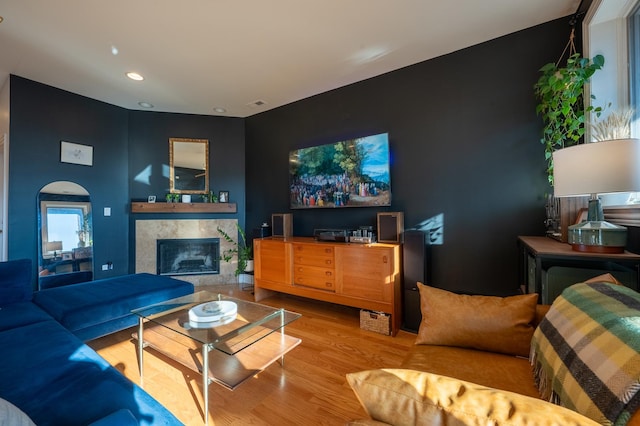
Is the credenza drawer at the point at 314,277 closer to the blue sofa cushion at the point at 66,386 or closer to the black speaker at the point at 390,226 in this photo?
the black speaker at the point at 390,226

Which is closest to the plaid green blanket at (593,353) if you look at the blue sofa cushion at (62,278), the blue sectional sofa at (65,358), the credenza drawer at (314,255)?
the blue sectional sofa at (65,358)

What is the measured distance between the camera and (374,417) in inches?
22.1

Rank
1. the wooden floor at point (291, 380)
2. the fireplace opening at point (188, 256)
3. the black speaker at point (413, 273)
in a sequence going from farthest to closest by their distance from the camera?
1. the fireplace opening at point (188, 256)
2. the black speaker at point (413, 273)
3. the wooden floor at point (291, 380)

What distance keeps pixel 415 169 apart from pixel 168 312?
2615 mm

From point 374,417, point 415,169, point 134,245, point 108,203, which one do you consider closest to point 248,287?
point 134,245

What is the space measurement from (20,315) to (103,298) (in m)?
0.44

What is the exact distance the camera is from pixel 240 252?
4.07 m

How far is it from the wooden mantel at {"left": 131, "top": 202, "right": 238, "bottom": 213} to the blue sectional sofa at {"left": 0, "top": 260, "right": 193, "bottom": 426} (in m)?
1.75

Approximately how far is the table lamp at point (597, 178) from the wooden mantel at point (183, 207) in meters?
3.92

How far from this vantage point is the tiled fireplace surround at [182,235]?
155 inches

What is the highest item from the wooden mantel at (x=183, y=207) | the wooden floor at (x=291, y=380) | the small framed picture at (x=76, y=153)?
the small framed picture at (x=76, y=153)

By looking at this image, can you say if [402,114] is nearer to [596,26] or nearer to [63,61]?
[596,26]

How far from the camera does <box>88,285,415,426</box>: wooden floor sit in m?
1.46

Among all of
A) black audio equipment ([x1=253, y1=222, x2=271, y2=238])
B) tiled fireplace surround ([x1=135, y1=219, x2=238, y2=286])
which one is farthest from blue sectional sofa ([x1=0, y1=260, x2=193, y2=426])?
tiled fireplace surround ([x1=135, y1=219, x2=238, y2=286])
